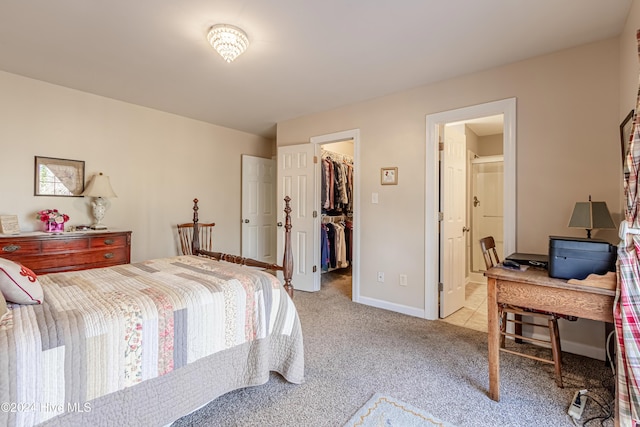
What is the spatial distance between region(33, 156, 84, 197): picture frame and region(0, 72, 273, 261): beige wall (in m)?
0.06

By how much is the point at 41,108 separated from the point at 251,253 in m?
3.12

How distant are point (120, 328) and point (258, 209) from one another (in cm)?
390

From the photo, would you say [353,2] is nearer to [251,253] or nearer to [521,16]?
[521,16]

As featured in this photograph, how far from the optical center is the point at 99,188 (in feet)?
10.4

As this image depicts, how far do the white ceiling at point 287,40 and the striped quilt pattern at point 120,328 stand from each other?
1.72 meters

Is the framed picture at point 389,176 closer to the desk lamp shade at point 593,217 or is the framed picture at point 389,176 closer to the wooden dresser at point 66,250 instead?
the desk lamp shade at point 593,217

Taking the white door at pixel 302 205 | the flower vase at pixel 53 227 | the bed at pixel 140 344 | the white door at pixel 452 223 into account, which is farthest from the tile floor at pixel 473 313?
the flower vase at pixel 53 227

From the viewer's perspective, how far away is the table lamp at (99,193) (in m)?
3.15

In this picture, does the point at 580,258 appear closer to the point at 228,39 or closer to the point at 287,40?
the point at 287,40

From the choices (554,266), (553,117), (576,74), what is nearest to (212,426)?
(554,266)

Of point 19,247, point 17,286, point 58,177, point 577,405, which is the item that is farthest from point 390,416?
point 58,177

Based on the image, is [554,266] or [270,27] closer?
[554,266]

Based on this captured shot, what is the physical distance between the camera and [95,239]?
9.66ft

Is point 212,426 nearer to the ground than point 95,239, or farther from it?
nearer to the ground
